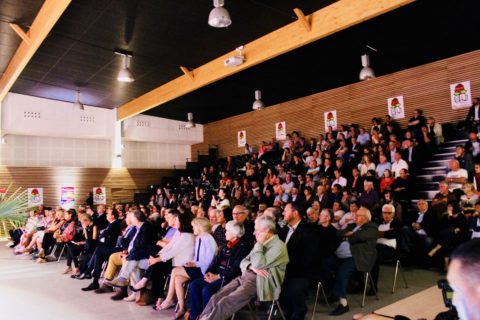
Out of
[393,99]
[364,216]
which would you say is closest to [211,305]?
[364,216]

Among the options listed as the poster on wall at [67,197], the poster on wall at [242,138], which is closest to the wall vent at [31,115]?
the poster on wall at [67,197]

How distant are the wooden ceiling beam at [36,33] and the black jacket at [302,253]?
5.04 metres

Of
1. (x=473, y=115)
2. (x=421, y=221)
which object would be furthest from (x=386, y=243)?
(x=473, y=115)

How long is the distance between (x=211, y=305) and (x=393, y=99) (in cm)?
902

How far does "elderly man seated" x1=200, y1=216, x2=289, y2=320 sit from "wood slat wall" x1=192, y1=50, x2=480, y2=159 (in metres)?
7.88

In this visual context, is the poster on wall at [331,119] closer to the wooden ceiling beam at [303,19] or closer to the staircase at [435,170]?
the staircase at [435,170]

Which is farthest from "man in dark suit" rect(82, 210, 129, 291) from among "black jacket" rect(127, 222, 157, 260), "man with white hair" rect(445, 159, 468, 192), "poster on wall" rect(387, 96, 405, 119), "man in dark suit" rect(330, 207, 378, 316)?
"poster on wall" rect(387, 96, 405, 119)

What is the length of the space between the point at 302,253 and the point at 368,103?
28.1ft

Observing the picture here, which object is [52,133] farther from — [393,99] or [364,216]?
[364,216]

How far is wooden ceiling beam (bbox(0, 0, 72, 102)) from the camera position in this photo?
6.33 meters

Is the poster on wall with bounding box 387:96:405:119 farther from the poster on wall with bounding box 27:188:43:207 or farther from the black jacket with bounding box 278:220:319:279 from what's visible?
the poster on wall with bounding box 27:188:43:207

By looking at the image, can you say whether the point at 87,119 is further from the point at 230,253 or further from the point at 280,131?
the point at 230,253

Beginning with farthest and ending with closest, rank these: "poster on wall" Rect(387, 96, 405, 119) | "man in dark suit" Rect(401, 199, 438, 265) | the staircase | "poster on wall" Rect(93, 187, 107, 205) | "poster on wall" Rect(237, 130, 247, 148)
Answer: "poster on wall" Rect(237, 130, 247, 148)
"poster on wall" Rect(93, 187, 107, 205)
"poster on wall" Rect(387, 96, 405, 119)
the staircase
"man in dark suit" Rect(401, 199, 438, 265)

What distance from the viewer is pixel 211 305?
3.62m
